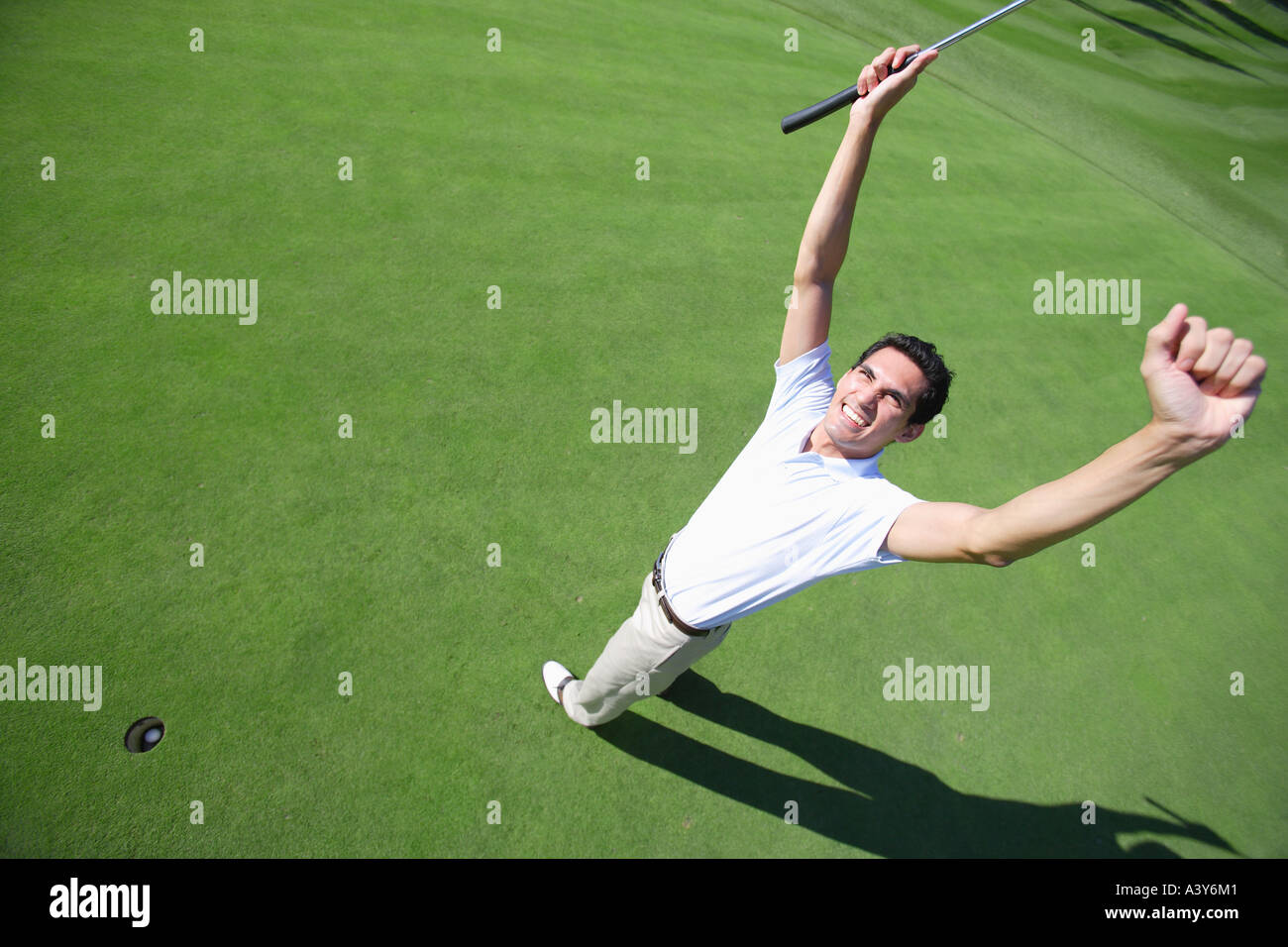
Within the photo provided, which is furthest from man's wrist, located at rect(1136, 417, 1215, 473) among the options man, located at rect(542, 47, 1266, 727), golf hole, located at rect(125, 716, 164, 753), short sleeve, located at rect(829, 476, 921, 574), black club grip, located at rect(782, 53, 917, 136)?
golf hole, located at rect(125, 716, 164, 753)

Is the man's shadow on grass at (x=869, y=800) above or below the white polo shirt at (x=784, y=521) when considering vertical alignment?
below

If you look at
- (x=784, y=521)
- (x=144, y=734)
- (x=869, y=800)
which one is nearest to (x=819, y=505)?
(x=784, y=521)

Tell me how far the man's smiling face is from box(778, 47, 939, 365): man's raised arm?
0.88 ft

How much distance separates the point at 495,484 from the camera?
4172 mm

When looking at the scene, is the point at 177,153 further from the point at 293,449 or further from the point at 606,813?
the point at 606,813

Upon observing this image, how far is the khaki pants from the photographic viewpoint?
9.12ft

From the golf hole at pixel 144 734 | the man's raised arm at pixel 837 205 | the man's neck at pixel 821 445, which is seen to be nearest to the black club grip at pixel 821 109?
the man's raised arm at pixel 837 205

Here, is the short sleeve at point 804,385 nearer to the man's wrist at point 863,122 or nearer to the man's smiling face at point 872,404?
the man's smiling face at point 872,404

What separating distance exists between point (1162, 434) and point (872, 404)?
3.30 feet

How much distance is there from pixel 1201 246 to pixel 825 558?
9007 mm

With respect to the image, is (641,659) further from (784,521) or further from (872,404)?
(872,404)

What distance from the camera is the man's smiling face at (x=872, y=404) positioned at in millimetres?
2520

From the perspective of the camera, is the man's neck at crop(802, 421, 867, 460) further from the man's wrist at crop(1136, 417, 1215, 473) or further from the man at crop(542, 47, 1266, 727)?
the man's wrist at crop(1136, 417, 1215, 473)
